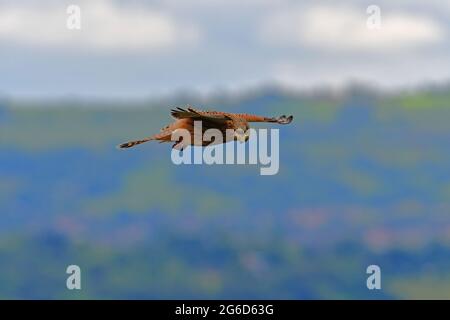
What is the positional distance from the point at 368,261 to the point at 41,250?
56.6ft

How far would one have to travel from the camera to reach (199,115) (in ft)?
50.2

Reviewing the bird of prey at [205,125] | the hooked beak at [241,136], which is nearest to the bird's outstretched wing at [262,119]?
the bird of prey at [205,125]

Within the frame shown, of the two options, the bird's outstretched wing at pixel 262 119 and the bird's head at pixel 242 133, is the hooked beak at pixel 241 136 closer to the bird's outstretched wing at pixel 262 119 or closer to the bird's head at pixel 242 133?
the bird's head at pixel 242 133

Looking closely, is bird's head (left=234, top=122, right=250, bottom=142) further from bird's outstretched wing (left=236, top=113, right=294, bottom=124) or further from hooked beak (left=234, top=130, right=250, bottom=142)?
bird's outstretched wing (left=236, top=113, right=294, bottom=124)

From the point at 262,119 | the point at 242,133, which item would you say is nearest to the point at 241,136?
the point at 242,133

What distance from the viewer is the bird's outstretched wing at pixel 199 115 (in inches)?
594

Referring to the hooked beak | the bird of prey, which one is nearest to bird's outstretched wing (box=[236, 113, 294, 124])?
the bird of prey
